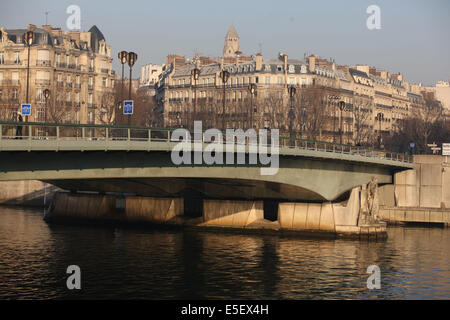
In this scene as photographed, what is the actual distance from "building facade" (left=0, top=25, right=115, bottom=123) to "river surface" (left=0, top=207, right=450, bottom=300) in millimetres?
54671

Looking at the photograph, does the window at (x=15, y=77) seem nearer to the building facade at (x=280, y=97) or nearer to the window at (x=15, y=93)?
the window at (x=15, y=93)

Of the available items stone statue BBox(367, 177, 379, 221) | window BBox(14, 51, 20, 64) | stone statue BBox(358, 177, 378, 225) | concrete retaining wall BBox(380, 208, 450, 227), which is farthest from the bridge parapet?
window BBox(14, 51, 20, 64)

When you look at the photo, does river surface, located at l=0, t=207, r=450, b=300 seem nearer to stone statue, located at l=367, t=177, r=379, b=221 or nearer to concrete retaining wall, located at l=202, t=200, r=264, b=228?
concrete retaining wall, located at l=202, t=200, r=264, b=228

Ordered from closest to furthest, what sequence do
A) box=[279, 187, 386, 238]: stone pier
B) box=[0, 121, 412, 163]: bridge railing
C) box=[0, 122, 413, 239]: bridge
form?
box=[0, 121, 412, 163]: bridge railing → box=[0, 122, 413, 239]: bridge → box=[279, 187, 386, 238]: stone pier

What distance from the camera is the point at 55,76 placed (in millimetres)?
118000

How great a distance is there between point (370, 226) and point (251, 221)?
28.4 ft

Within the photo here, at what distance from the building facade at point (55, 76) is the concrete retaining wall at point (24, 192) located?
24623 mm

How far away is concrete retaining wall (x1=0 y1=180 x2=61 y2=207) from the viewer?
82.5 metres

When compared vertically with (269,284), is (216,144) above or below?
above

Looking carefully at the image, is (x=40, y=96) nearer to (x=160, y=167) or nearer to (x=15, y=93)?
(x=15, y=93)

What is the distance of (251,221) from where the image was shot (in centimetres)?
5925

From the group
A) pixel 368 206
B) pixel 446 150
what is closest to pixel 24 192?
pixel 368 206
